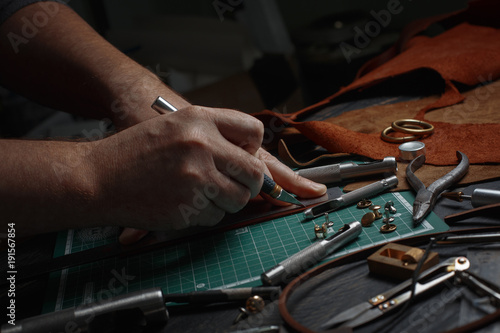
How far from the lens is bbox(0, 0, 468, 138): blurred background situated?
2658 millimetres

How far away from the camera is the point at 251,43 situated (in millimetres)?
3260

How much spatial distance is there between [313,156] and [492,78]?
0.77 metres

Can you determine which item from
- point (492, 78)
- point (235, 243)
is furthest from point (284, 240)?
point (492, 78)

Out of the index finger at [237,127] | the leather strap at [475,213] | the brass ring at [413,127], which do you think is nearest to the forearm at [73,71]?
the index finger at [237,127]

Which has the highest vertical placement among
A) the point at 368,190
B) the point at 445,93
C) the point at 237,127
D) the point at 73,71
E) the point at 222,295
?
the point at 73,71

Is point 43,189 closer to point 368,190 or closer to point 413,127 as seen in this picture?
point 368,190

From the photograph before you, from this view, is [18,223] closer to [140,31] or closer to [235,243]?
[235,243]

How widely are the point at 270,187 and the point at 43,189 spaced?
18.7 inches

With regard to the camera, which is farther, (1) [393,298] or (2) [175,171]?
(2) [175,171]

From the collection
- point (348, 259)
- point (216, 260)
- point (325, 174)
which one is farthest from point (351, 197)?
point (216, 260)

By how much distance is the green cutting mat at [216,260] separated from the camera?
0.96 metres

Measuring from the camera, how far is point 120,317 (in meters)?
0.83

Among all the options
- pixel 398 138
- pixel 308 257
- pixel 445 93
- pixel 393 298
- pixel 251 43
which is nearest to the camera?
pixel 393 298

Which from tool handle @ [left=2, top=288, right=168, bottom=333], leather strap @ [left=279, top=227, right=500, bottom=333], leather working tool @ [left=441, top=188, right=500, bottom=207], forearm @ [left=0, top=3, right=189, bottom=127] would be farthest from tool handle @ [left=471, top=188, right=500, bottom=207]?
forearm @ [left=0, top=3, right=189, bottom=127]
